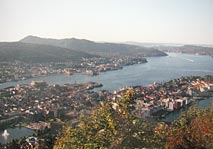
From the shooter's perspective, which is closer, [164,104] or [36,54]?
[164,104]

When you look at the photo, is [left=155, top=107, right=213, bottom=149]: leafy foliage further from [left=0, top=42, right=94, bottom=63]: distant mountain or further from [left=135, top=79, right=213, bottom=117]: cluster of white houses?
[left=0, top=42, right=94, bottom=63]: distant mountain

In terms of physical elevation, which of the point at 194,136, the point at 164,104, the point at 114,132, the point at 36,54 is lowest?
the point at 164,104

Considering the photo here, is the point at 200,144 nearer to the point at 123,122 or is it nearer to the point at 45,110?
the point at 123,122

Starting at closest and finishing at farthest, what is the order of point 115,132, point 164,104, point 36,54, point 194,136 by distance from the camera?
point 115,132 < point 194,136 < point 164,104 < point 36,54

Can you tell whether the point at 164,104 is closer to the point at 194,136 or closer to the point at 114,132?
the point at 194,136

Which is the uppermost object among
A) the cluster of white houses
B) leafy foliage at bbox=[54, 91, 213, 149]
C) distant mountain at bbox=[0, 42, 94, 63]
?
leafy foliage at bbox=[54, 91, 213, 149]

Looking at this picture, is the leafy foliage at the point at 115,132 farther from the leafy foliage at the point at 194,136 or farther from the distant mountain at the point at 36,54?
the distant mountain at the point at 36,54

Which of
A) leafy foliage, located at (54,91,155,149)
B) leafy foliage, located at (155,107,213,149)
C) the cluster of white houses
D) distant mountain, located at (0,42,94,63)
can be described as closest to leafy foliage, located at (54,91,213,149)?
leafy foliage, located at (54,91,155,149)

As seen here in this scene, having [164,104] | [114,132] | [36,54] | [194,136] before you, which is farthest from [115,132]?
[36,54]

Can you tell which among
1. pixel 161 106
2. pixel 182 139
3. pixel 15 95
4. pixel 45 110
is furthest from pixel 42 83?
pixel 182 139

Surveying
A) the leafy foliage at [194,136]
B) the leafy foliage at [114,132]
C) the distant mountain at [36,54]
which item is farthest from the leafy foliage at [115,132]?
the distant mountain at [36,54]

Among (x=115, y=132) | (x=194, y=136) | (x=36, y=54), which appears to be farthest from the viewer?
(x=36, y=54)
